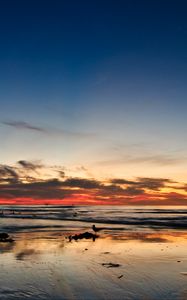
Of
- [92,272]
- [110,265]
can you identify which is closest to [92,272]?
[92,272]

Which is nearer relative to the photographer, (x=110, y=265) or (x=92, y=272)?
(x=92, y=272)

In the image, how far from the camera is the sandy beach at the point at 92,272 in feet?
47.2

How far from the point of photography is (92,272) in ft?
61.3

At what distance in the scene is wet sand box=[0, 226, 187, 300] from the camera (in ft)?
47.2

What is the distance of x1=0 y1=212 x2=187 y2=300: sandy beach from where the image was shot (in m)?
14.4

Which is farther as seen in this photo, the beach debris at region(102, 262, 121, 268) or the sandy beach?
the beach debris at region(102, 262, 121, 268)

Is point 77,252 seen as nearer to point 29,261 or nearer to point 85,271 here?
point 29,261

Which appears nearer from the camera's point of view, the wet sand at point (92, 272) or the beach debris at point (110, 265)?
the wet sand at point (92, 272)

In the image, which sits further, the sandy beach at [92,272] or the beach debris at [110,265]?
the beach debris at [110,265]

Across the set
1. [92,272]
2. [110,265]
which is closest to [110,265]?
[110,265]

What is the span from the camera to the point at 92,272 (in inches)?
735

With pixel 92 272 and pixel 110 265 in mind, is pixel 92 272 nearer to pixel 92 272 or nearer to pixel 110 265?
pixel 92 272

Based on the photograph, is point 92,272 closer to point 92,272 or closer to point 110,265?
point 92,272

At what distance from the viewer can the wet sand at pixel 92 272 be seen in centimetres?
1438
